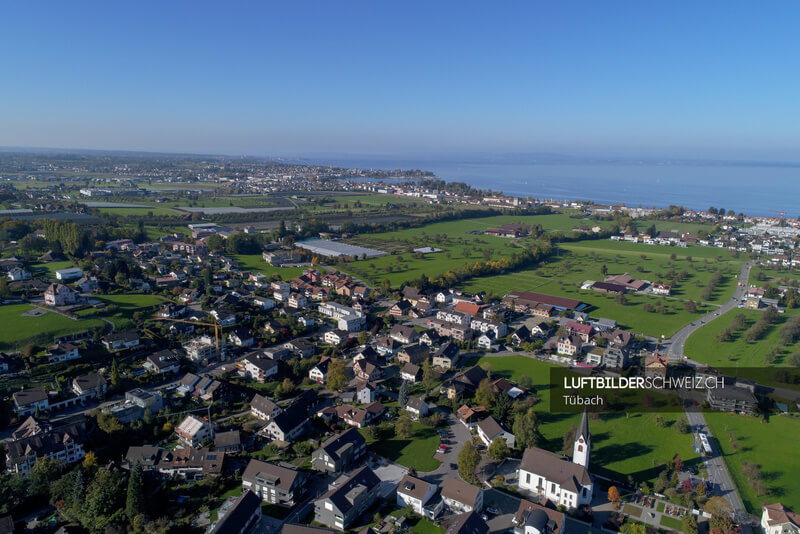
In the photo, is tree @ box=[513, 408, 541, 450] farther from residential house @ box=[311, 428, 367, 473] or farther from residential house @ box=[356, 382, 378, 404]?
residential house @ box=[356, 382, 378, 404]

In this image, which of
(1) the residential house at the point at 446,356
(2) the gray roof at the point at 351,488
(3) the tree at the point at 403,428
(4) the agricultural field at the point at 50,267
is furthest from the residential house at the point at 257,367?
(4) the agricultural field at the point at 50,267

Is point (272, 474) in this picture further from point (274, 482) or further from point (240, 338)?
point (240, 338)

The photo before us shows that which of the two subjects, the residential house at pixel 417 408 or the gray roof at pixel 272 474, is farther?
the residential house at pixel 417 408

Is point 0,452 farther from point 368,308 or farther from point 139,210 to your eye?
point 139,210

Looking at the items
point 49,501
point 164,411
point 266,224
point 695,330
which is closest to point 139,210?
point 266,224

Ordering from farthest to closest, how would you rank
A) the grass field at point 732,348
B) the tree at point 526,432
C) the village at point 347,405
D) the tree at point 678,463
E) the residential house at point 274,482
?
1. the grass field at point 732,348
2. the tree at point 526,432
3. the tree at point 678,463
4. the residential house at point 274,482
5. the village at point 347,405

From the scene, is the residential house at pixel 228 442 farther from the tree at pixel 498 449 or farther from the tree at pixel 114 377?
the tree at pixel 498 449

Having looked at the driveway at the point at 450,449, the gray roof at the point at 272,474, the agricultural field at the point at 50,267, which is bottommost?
Answer: the driveway at the point at 450,449

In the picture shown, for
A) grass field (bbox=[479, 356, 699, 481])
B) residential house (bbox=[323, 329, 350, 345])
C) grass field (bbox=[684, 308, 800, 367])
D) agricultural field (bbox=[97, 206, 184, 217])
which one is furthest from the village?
agricultural field (bbox=[97, 206, 184, 217])
